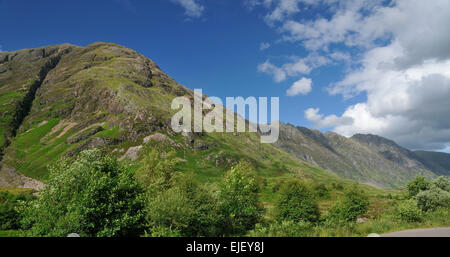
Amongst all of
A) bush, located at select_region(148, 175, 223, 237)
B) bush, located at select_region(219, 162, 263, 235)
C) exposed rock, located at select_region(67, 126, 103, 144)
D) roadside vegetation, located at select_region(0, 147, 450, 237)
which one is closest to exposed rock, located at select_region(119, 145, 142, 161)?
exposed rock, located at select_region(67, 126, 103, 144)

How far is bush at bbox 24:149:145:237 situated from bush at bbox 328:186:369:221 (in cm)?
6951

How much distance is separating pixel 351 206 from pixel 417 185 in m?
37.6

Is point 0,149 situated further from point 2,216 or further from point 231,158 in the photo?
point 231,158

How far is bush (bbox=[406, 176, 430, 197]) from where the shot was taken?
90894 mm

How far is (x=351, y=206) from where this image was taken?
3095 inches

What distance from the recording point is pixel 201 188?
5062 cm

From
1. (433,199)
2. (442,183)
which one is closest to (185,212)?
(433,199)

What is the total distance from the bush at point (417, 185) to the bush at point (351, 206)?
27552mm

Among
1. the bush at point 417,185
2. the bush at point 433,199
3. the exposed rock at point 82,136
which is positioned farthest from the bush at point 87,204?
the exposed rock at point 82,136

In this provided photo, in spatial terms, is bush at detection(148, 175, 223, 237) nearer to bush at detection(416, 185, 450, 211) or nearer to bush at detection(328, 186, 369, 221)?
bush at detection(328, 186, 369, 221)

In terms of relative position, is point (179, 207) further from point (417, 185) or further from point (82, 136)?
point (82, 136)
